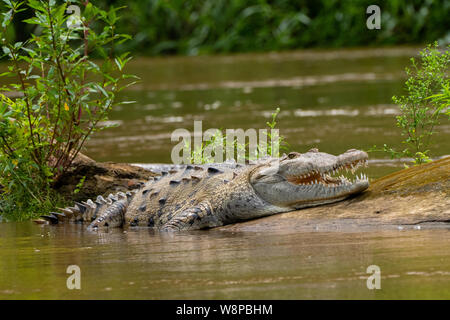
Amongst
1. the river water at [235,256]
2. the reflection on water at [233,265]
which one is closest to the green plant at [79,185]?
the river water at [235,256]

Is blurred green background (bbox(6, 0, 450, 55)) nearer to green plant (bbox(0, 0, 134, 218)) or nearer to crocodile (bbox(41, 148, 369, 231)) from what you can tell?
green plant (bbox(0, 0, 134, 218))

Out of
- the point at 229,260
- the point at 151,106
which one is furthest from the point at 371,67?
the point at 229,260

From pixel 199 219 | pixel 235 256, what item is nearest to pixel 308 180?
pixel 199 219

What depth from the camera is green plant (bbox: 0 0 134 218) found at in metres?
9.15

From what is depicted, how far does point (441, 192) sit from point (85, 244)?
3.17 meters

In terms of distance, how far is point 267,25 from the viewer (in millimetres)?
31359

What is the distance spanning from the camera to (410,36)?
95.7 feet

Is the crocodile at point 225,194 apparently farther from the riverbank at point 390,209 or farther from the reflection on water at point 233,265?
the reflection on water at point 233,265

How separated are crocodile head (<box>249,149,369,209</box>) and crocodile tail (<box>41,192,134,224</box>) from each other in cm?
176

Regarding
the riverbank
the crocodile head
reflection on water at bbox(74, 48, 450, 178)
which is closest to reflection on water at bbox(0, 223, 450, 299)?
the riverbank

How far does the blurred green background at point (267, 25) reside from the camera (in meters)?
29.3

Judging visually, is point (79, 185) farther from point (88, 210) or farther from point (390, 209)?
point (390, 209)
